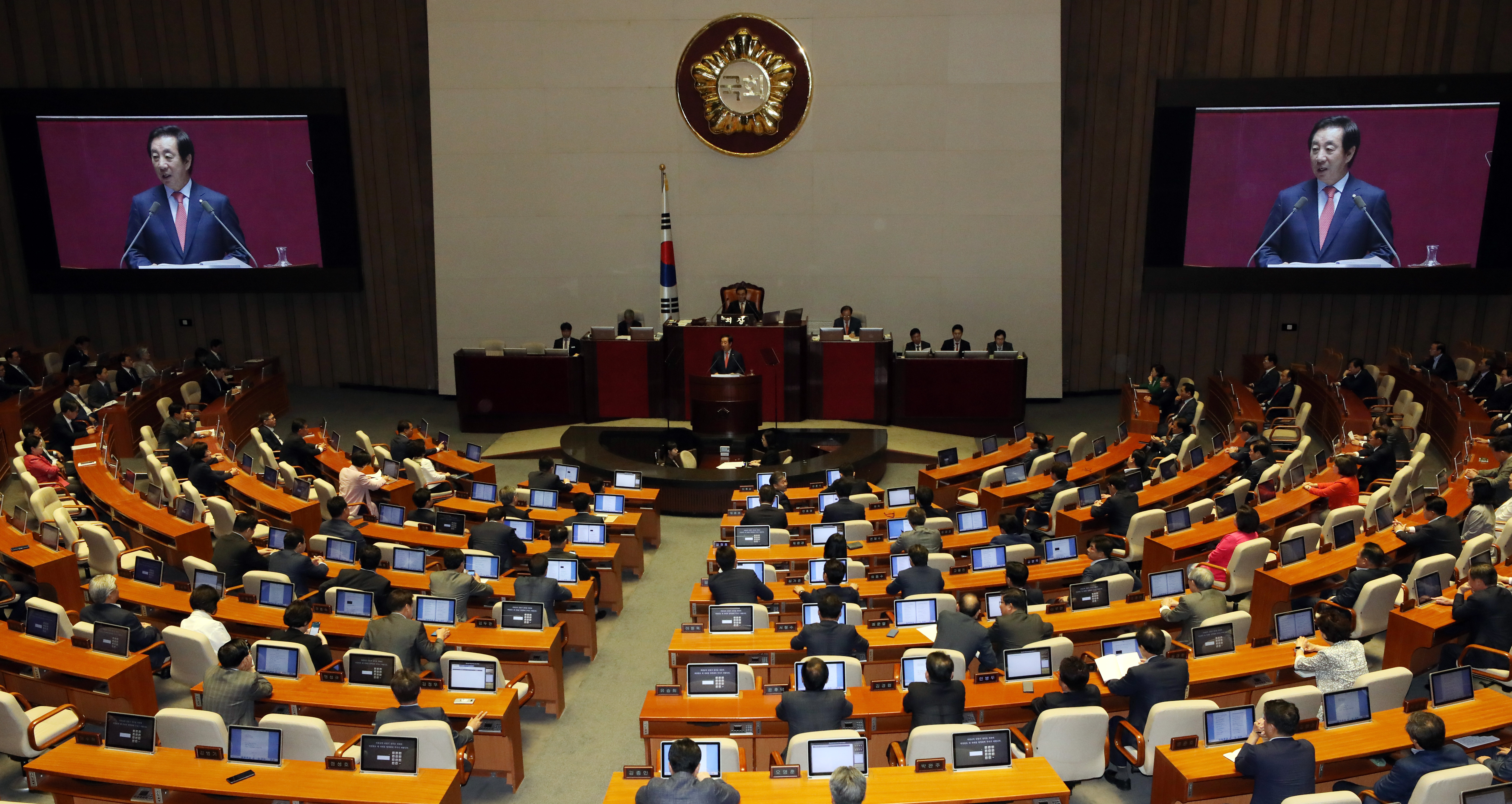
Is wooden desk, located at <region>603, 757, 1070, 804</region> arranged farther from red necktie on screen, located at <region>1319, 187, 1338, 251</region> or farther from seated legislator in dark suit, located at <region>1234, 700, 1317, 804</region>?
red necktie on screen, located at <region>1319, 187, 1338, 251</region>

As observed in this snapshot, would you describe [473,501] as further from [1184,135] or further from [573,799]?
[1184,135]

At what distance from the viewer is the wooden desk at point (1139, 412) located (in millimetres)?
14828

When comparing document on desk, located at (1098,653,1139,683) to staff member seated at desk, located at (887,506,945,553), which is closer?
document on desk, located at (1098,653,1139,683)

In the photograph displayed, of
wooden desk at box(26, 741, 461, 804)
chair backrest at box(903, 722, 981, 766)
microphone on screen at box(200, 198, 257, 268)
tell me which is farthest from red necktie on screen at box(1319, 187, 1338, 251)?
microphone on screen at box(200, 198, 257, 268)

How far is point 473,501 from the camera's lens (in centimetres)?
1240

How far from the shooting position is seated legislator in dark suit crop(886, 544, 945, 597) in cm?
901

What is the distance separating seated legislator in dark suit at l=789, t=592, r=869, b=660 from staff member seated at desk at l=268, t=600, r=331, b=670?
3389 mm

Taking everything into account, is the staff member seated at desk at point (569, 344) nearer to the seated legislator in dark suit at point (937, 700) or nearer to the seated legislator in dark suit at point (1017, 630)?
the seated legislator in dark suit at point (1017, 630)

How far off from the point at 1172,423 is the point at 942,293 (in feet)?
18.1

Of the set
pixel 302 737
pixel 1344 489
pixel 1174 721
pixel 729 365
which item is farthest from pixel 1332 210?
pixel 302 737

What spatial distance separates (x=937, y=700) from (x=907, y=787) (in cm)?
84

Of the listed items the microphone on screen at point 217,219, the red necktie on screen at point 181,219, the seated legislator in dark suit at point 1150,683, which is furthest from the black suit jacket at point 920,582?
the red necktie on screen at point 181,219

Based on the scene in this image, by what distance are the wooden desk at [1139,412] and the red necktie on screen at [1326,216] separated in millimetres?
3969

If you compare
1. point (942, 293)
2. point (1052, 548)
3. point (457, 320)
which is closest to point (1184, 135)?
point (942, 293)
